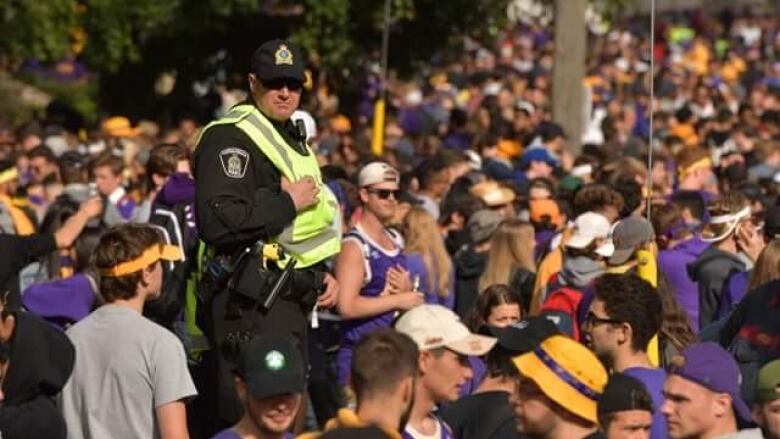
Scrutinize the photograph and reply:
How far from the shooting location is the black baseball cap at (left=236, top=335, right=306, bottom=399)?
756 cm

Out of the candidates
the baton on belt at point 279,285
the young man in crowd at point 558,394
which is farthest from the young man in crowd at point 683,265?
the young man in crowd at point 558,394

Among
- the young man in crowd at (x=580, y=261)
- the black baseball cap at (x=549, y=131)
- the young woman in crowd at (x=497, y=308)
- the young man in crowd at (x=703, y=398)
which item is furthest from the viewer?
the black baseball cap at (x=549, y=131)

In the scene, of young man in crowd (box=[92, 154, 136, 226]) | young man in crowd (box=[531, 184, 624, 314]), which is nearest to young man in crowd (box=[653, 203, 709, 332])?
young man in crowd (box=[531, 184, 624, 314])

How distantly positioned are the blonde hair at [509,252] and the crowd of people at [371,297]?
0.01 metres

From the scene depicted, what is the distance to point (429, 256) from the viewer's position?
13711 mm

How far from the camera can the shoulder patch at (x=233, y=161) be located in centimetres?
977

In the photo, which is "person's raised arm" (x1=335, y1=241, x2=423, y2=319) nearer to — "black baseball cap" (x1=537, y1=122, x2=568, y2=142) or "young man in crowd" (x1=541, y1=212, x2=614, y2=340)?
"young man in crowd" (x1=541, y1=212, x2=614, y2=340)

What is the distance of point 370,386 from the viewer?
285 inches

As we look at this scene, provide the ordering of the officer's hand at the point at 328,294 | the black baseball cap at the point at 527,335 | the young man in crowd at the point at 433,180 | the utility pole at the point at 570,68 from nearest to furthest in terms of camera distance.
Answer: the black baseball cap at the point at 527,335 → the officer's hand at the point at 328,294 → the young man in crowd at the point at 433,180 → the utility pole at the point at 570,68

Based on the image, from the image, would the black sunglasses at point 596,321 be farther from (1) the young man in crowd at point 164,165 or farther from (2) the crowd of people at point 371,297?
(1) the young man in crowd at point 164,165

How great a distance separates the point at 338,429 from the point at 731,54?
131ft

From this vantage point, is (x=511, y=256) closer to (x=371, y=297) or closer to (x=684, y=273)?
(x=684, y=273)

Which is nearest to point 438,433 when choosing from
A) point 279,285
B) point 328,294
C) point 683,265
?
point 279,285

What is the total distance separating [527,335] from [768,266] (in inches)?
112
